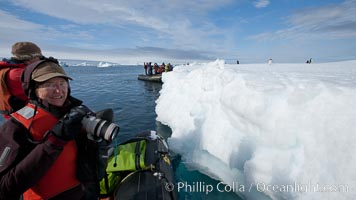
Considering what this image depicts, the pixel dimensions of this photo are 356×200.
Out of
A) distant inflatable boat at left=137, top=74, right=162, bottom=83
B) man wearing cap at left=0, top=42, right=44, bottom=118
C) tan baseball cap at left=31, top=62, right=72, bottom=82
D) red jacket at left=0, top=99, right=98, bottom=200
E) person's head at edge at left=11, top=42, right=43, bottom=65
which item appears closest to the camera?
red jacket at left=0, top=99, right=98, bottom=200

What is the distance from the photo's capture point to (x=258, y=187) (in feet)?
10.9

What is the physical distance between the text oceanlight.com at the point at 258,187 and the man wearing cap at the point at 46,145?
4.67ft

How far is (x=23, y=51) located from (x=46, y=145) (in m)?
1.84

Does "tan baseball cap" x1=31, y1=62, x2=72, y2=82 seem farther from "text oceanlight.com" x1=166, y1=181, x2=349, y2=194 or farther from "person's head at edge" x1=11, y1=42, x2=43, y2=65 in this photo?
"text oceanlight.com" x1=166, y1=181, x2=349, y2=194

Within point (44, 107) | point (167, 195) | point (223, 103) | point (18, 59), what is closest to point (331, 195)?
point (167, 195)

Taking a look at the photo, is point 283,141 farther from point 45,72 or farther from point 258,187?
point 45,72

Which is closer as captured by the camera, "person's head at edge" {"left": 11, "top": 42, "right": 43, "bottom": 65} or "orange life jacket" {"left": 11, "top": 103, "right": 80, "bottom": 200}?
"orange life jacket" {"left": 11, "top": 103, "right": 80, "bottom": 200}

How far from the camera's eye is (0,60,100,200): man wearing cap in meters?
1.44

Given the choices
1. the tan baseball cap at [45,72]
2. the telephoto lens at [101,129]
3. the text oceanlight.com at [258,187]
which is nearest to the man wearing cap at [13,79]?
the tan baseball cap at [45,72]

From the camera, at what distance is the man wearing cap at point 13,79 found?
91.7 inches

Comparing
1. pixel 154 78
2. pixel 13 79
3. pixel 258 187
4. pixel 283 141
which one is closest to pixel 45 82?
pixel 13 79

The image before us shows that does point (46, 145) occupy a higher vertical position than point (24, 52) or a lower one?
lower

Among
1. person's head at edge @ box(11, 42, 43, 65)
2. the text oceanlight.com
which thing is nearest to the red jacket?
person's head at edge @ box(11, 42, 43, 65)

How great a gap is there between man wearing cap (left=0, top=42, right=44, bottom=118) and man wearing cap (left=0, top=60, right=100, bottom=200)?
2.89 ft
